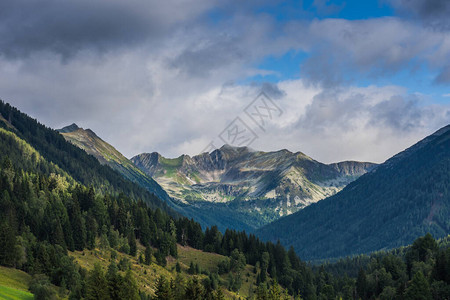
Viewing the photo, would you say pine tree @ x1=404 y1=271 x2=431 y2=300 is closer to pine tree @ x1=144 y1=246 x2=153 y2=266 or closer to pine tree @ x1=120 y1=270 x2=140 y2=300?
pine tree @ x1=120 y1=270 x2=140 y2=300

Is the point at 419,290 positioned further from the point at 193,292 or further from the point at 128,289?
the point at 128,289

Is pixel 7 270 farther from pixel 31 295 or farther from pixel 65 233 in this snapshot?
pixel 65 233

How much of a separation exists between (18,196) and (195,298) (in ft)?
385

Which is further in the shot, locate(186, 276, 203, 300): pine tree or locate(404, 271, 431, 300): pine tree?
locate(404, 271, 431, 300): pine tree

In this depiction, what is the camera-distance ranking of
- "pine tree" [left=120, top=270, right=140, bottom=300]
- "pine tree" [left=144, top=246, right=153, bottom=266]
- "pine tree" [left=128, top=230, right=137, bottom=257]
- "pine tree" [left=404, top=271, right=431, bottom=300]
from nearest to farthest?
"pine tree" [left=120, top=270, right=140, bottom=300] < "pine tree" [left=404, top=271, right=431, bottom=300] < "pine tree" [left=144, top=246, right=153, bottom=266] < "pine tree" [left=128, top=230, right=137, bottom=257]

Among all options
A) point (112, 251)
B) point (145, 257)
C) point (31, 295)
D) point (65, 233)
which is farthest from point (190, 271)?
point (31, 295)

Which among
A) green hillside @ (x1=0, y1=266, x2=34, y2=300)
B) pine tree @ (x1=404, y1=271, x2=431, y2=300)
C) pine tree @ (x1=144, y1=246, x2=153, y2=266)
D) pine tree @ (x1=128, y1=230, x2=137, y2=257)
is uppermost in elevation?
pine tree @ (x1=128, y1=230, x2=137, y2=257)

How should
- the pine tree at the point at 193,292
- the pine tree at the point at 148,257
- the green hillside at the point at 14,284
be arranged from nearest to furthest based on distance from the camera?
the pine tree at the point at 193,292, the green hillside at the point at 14,284, the pine tree at the point at 148,257

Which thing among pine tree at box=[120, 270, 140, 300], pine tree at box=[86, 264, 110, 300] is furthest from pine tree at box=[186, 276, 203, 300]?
pine tree at box=[86, 264, 110, 300]

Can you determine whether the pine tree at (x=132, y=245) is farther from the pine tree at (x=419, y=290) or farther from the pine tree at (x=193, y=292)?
the pine tree at (x=419, y=290)

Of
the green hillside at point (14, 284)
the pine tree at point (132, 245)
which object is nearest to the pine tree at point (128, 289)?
the green hillside at point (14, 284)

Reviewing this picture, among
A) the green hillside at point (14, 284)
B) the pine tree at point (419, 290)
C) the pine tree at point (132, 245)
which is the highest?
the pine tree at point (132, 245)

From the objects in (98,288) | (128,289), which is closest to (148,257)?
(128,289)

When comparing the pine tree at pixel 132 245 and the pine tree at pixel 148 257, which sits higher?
the pine tree at pixel 132 245
